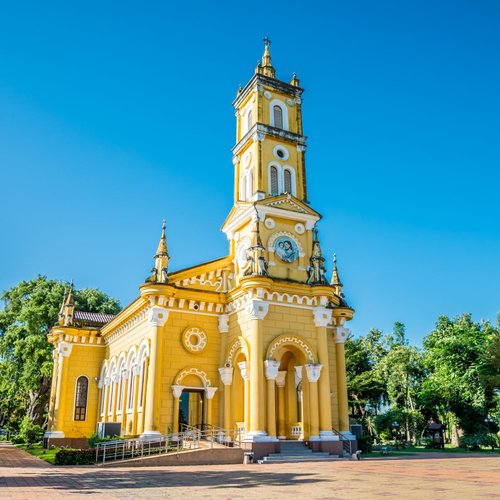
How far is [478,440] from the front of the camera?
130 feet

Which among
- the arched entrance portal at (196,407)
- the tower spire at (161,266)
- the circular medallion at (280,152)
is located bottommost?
the arched entrance portal at (196,407)

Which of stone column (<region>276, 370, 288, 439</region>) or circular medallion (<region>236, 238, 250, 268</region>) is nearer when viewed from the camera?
stone column (<region>276, 370, 288, 439</region>)

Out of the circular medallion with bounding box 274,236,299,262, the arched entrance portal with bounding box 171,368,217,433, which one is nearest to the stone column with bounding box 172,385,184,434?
the arched entrance portal with bounding box 171,368,217,433

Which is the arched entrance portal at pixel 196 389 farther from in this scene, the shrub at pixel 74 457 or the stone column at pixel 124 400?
the shrub at pixel 74 457

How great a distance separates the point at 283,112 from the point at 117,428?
2251cm

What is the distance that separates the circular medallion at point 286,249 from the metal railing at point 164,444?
1017 centimetres

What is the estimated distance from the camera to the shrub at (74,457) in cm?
2153

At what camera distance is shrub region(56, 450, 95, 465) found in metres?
21.5

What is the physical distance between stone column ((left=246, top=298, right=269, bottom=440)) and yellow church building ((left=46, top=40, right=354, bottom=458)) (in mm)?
52

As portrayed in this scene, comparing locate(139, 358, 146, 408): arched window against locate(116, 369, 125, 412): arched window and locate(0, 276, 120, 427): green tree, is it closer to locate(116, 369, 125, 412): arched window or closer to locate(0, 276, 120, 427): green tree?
locate(116, 369, 125, 412): arched window

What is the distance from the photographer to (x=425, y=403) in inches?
1810

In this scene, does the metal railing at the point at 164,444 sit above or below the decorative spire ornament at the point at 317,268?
below

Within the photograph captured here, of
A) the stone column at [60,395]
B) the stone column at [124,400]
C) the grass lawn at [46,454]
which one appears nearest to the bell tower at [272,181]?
the stone column at [124,400]

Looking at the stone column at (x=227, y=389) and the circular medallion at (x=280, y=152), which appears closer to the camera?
the stone column at (x=227, y=389)
